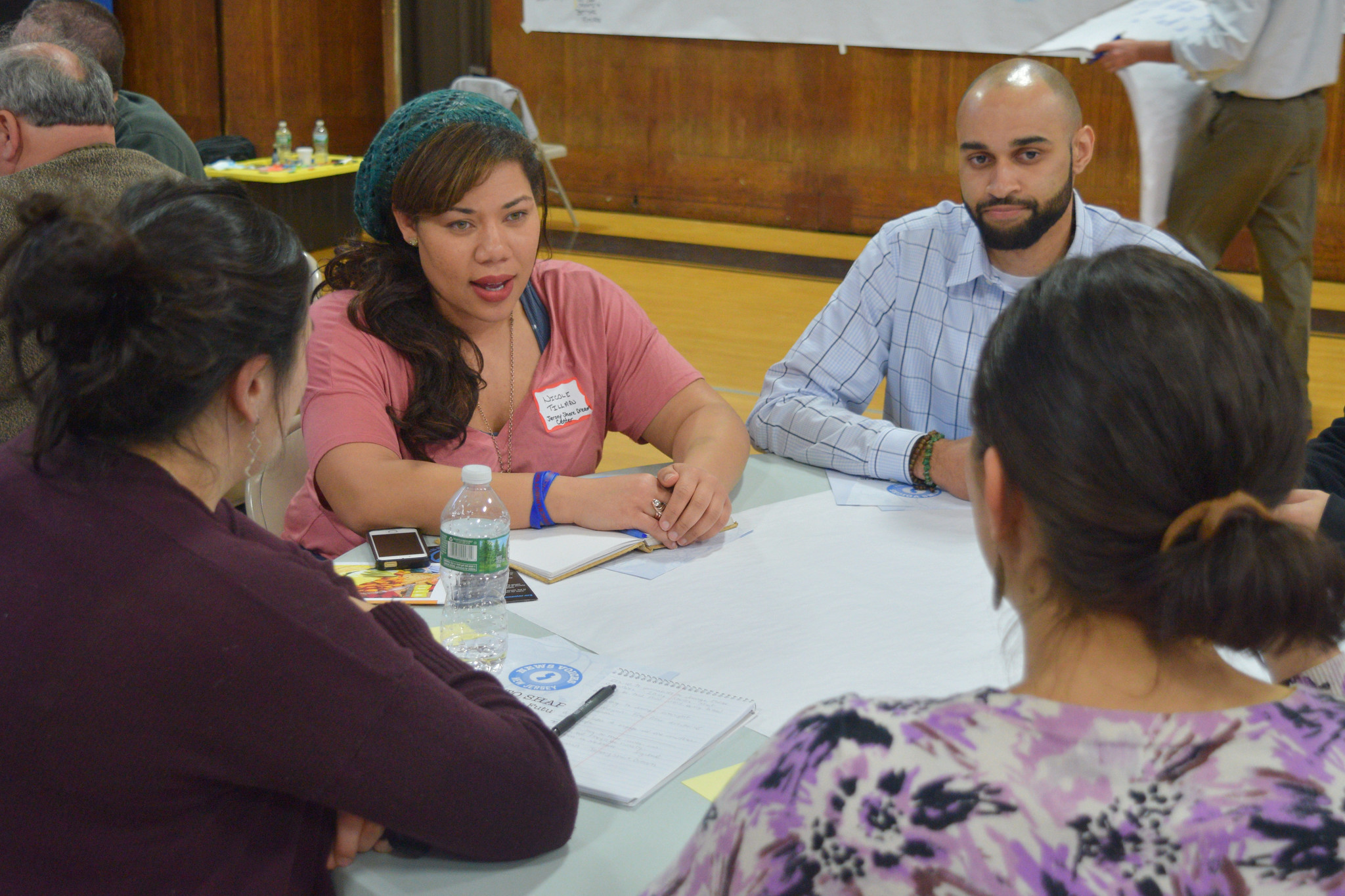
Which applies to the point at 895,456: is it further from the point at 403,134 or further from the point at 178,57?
the point at 178,57

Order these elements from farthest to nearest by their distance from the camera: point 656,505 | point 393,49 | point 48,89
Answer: point 393,49
point 48,89
point 656,505

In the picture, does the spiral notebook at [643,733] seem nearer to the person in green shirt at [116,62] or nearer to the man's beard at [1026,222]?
the man's beard at [1026,222]

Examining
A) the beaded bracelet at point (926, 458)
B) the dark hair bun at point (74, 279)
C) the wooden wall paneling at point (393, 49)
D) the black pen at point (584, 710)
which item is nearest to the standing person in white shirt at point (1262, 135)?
the beaded bracelet at point (926, 458)

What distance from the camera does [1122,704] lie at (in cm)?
77

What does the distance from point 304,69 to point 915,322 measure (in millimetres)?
7518

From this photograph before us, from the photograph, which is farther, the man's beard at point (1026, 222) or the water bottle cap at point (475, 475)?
the man's beard at point (1026, 222)

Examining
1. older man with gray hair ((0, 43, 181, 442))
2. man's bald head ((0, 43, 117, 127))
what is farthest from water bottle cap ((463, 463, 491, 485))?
man's bald head ((0, 43, 117, 127))

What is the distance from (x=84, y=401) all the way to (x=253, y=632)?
23 cm

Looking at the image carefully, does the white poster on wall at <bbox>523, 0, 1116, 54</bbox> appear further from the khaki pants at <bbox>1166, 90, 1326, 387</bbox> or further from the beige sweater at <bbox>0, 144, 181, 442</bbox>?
the beige sweater at <bbox>0, 144, 181, 442</bbox>

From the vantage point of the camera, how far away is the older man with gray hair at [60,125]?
112 inches

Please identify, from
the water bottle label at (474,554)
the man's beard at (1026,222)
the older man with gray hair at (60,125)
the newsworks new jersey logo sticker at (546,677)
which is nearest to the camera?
the newsworks new jersey logo sticker at (546,677)

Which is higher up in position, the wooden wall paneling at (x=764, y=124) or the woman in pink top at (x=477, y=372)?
the wooden wall paneling at (x=764, y=124)

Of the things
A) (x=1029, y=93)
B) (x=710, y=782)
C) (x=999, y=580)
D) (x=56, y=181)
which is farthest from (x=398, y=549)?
(x=56, y=181)

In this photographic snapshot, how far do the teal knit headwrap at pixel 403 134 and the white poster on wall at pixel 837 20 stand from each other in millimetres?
5643
